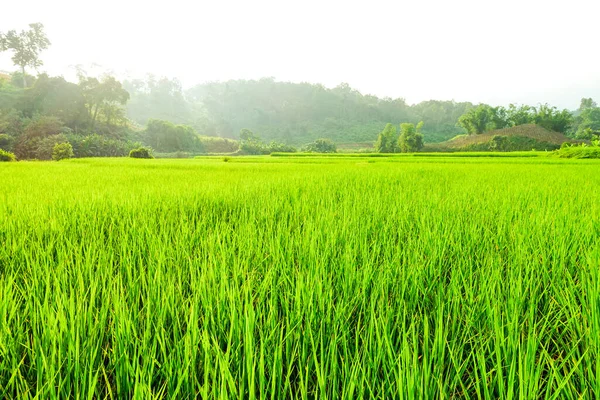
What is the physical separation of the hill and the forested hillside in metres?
30.8

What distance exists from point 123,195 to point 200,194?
71 cm

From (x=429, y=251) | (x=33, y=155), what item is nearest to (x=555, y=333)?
(x=429, y=251)

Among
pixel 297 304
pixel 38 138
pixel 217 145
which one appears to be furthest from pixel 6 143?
pixel 297 304

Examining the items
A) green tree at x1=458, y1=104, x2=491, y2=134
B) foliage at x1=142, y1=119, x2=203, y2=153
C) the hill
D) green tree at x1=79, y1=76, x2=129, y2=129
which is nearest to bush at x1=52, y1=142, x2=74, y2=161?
green tree at x1=79, y1=76, x2=129, y2=129

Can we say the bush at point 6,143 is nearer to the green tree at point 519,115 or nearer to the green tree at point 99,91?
the green tree at point 99,91

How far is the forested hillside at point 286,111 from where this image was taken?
230ft

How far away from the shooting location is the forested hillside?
7006 cm

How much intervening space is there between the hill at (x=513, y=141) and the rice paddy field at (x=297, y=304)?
109 ft

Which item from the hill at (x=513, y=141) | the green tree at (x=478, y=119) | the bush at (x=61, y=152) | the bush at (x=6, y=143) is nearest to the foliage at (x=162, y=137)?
the bush at (x=6, y=143)

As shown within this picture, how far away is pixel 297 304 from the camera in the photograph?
0.82 metres

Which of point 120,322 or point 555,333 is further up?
point 120,322

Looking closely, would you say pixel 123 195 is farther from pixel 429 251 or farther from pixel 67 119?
pixel 67 119

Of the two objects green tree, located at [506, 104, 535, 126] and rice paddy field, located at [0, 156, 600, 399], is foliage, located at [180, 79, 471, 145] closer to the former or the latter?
green tree, located at [506, 104, 535, 126]

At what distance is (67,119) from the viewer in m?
34.1
